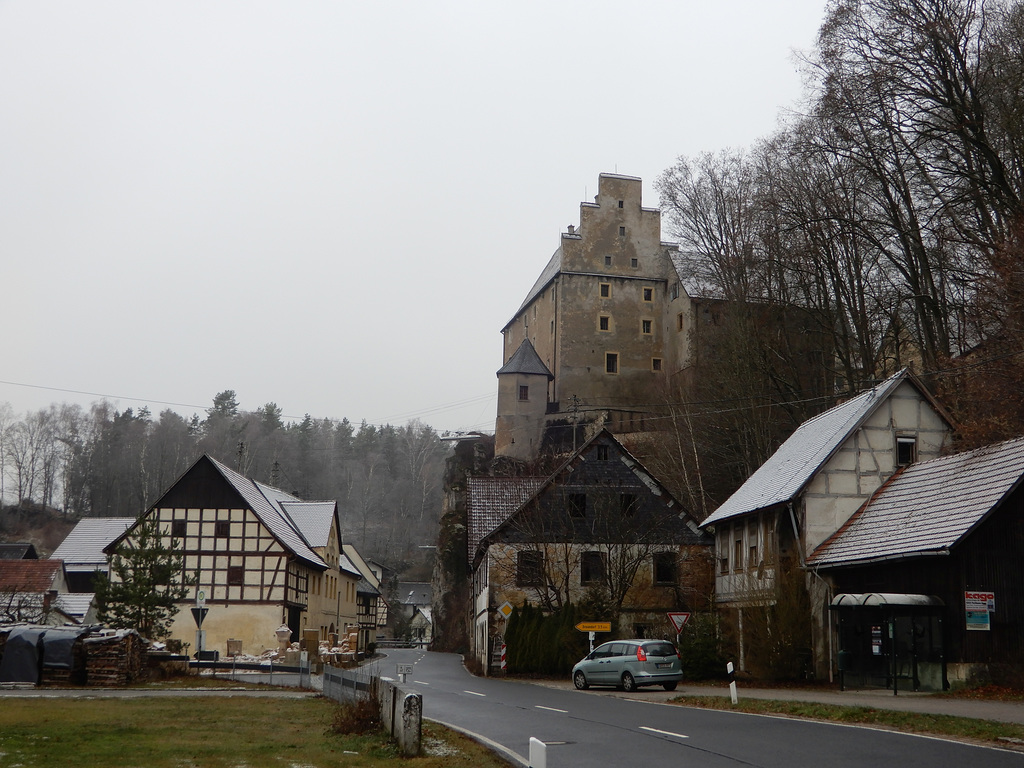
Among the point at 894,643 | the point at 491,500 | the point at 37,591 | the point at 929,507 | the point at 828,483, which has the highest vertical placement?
the point at 491,500

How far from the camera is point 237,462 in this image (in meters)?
103

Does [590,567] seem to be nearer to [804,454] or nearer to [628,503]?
[628,503]

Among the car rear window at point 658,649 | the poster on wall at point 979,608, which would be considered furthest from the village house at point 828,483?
the poster on wall at point 979,608

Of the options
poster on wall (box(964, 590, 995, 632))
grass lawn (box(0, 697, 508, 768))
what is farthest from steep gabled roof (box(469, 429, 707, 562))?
grass lawn (box(0, 697, 508, 768))

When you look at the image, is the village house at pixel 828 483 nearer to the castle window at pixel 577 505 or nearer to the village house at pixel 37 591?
the castle window at pixel 577 505

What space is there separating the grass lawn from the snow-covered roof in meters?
16.2

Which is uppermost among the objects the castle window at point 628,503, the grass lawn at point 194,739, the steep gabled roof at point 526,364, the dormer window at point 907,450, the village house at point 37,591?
the steep gabled roof at point 526,364

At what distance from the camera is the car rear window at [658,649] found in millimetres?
27391

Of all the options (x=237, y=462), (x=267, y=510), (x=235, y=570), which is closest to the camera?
(x=235, y=570)

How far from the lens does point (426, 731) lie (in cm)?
1577

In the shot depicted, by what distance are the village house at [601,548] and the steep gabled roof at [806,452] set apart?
91.4 inches

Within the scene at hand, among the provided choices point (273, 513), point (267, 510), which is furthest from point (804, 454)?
point (273, 513)

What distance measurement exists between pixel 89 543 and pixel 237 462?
3969 centimetres

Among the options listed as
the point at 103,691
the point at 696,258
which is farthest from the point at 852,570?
the point at 696,258
